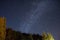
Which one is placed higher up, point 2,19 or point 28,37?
point 2,19

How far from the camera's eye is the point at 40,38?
3036cm

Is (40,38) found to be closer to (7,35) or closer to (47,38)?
(47,38)

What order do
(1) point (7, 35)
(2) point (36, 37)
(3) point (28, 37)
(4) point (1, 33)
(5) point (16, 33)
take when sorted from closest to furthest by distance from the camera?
1. (4) point (1, 33)
2. (1) point (7, 35)
3. (5) point (16, 33)
4. (3) point (28, 37)
5. (2) point (36, 37)

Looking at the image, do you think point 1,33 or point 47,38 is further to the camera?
point 47,38

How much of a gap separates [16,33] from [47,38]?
25.0 ft

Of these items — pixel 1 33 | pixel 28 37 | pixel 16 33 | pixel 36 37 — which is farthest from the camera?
pixel 36 37

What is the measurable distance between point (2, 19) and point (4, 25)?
0.88 m

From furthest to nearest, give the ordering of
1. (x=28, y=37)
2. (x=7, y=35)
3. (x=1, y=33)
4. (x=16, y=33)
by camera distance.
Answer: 1. (x=28, y=37)
2. (x=16, y=33)
3. (x=7, y=35)
4. (x=1, y=33)

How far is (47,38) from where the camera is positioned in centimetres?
3094

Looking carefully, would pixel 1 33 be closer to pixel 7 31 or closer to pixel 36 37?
pixel 7 31

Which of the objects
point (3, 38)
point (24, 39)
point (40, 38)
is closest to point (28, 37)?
point (24, 39)

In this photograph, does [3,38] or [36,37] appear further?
[36,37]

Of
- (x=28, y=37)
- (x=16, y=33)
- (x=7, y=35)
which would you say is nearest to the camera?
(x=7, y=35)

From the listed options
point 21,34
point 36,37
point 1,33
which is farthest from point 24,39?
point 1,33
